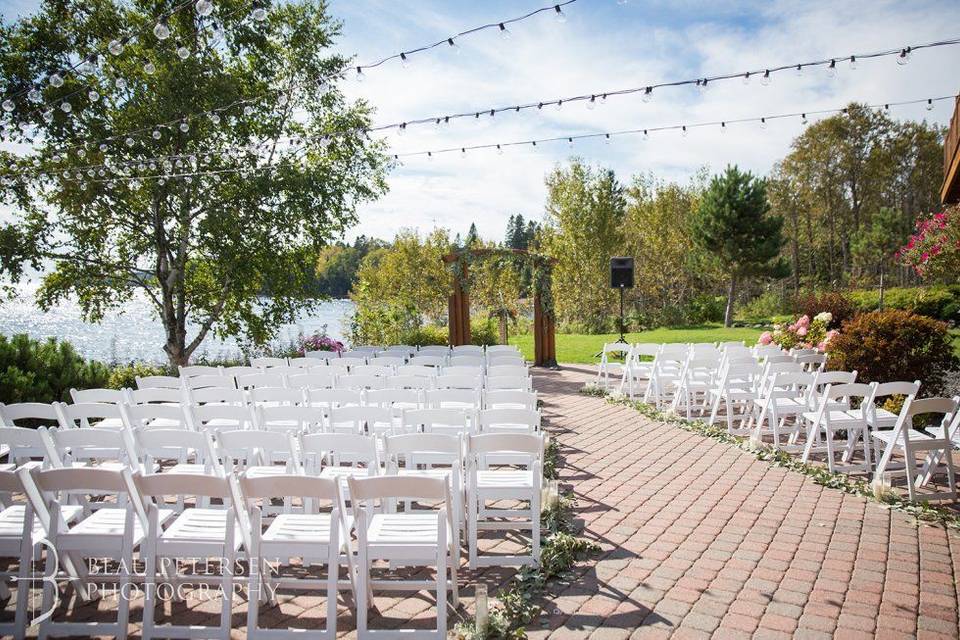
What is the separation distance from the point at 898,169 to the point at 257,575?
4028 cm

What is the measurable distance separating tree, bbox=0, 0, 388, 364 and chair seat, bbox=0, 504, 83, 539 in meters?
7.42

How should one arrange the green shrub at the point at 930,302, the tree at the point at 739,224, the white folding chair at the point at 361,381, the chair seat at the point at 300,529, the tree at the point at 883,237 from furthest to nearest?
the tree at the point at 739,224, the tree at the point at 883,237, the green shrub at the point at 930,302, the white folding chair at the point at 361,381, the chair seat at the point at 300,529

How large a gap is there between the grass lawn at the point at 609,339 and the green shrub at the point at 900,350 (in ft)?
27.4

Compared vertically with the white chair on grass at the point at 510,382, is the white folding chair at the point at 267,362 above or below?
above

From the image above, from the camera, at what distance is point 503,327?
15.7 meters

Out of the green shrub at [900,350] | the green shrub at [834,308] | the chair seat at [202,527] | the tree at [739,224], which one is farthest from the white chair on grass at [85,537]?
the tree at [739,224]

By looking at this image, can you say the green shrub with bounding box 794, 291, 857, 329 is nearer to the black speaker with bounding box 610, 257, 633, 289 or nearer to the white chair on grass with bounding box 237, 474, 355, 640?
the black speaker with bounding box 610, 257, 633, 289

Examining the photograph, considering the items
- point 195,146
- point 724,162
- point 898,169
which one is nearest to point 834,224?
point 898,169

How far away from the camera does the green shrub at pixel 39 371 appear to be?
8.00 meters

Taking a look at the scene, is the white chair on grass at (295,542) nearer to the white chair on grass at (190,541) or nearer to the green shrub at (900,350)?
the white chair on grass at (190,541)

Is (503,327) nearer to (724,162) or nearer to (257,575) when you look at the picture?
(257,575)

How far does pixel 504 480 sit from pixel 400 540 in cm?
109

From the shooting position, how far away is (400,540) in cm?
312

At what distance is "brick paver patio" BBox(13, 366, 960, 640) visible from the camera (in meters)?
3.16
